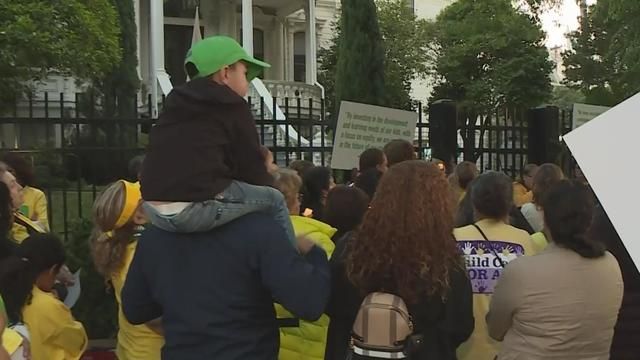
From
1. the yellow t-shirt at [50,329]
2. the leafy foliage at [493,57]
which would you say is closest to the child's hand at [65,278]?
the yellow t-shirt at [50,329]

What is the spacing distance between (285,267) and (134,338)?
4.39 feet

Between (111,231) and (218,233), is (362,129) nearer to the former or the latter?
(111,231)

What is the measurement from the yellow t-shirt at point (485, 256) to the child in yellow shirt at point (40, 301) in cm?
182

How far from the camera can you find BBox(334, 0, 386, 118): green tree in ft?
59.0

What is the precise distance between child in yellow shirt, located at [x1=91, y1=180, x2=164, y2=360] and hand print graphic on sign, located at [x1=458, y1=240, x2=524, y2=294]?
1.52m

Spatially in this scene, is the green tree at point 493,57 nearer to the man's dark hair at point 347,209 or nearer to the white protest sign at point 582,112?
the white protest sign at point 582,112

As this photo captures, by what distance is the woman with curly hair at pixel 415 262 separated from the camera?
9.30ft

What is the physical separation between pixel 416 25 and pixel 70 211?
22.6m

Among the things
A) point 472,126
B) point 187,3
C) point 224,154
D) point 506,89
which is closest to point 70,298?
point 224,154

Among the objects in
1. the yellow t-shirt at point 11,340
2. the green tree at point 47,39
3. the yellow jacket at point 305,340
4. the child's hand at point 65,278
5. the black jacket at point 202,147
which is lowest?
the yellow jacket at point 305,340

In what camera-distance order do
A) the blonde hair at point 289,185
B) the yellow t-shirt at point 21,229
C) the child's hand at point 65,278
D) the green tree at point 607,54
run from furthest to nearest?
the green tree at point 607,54, the yellow t-shirt at point 21,229, the child's hand at point 65,278, the blonde hair at point 289,185

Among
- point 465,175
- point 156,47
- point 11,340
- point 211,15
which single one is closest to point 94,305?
point 465,175

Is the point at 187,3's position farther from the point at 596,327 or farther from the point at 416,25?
the point at 596,327

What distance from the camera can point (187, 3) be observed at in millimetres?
27094
